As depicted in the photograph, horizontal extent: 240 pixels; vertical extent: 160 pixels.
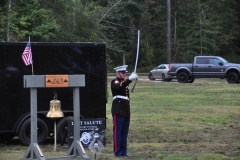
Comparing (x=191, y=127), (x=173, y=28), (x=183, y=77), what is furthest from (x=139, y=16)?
(x=191, y=127)

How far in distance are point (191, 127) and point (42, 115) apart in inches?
202

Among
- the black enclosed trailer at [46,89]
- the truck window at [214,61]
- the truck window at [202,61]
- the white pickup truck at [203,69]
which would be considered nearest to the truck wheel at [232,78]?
the white pickup truck at [203,69]

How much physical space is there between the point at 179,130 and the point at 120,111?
4856mm

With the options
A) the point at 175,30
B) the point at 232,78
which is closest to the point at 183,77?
the point at 232,78

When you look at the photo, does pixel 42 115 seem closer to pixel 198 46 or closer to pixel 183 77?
pixel 183 77

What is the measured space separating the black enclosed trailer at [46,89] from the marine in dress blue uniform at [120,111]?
7.02ft

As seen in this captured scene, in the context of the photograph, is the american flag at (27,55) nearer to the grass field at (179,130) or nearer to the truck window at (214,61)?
the grass field at (179,130)

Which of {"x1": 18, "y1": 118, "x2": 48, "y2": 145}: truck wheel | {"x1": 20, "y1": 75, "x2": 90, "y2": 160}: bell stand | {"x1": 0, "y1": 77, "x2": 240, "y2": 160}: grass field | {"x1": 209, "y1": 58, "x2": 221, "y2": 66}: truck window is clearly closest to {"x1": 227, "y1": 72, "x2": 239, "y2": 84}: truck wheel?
{"x1": 209, "y1": 58, "x2": 221, "y2": 66}: truck window

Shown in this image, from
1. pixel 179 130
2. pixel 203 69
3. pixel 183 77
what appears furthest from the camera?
pixel 183 77

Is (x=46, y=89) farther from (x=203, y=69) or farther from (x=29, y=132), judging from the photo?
(x=203, y=69)

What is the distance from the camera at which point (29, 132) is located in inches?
519

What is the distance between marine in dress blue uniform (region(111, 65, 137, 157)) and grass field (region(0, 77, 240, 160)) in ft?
0.97

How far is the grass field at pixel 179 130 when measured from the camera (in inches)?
473

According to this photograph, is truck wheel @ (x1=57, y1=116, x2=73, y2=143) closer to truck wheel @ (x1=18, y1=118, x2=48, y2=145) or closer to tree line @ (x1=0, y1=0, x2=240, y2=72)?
truck wheel @ (x1=18, y1=118, x2=48, y2=145)
